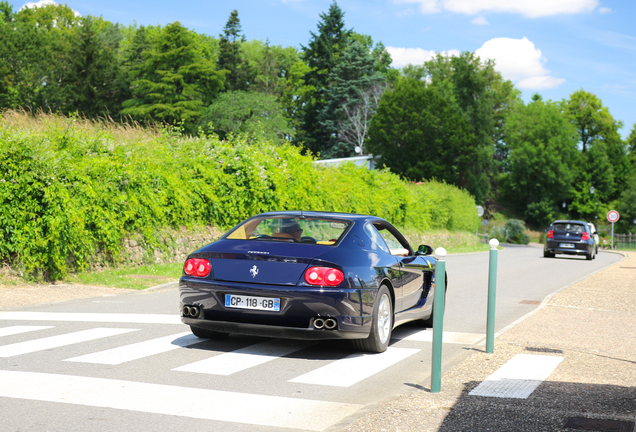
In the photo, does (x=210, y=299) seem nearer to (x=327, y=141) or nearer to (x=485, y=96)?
(x=327, y=141)

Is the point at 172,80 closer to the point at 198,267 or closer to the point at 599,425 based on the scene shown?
the point at 198,267

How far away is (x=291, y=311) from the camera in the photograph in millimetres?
6766

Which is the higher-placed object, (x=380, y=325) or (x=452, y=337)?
(x=380, y=325)

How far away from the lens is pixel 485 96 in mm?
80312

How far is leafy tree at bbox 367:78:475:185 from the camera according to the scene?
68812 millimetres

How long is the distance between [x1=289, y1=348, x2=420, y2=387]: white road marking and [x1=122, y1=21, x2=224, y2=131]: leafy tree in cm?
5481

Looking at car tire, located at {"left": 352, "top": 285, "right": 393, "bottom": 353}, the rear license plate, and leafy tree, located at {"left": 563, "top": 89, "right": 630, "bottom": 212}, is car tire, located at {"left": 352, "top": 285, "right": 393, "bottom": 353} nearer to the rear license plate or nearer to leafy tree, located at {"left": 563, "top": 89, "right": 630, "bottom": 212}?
the rear license plate

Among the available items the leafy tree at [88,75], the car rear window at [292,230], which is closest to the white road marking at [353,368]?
the car rear window at [292,230]

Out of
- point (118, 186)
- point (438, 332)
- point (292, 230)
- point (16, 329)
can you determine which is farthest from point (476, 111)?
point (438, 332)

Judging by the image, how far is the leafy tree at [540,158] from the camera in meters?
94.8

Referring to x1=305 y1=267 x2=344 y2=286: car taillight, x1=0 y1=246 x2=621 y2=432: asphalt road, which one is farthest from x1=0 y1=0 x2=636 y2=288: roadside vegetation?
x1=305 y1=267 x2=344 y2=286: car taillight

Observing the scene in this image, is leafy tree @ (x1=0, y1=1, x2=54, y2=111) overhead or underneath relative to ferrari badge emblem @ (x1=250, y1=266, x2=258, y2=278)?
overhead

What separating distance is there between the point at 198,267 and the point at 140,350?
1.05 metres

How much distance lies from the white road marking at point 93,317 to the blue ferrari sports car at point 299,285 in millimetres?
2277
